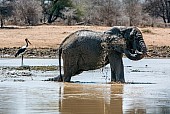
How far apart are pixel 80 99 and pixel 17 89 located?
2507 mm

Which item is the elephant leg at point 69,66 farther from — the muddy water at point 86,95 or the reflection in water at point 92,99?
the reflection in water at point 92,99

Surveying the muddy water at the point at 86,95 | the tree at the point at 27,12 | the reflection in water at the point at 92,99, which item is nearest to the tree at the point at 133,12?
the tree at the point at 27,12

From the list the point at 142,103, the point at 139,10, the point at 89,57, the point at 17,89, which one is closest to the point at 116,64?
the point at 89,57

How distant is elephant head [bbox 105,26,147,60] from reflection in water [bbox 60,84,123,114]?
1297 millimetres

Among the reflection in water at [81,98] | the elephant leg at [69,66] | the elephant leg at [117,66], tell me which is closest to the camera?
the reflection in water at [81,98]

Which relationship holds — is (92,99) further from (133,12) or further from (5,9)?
(133,12)

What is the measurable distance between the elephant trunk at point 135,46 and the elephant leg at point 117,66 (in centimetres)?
30

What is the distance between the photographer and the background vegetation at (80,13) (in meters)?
53.3

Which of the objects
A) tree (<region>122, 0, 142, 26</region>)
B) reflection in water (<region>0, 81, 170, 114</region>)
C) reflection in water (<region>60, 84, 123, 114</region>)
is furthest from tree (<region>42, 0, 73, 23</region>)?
reflection in water (<region>60, 84, 123, 114</region>)

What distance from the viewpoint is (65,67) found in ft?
66.1

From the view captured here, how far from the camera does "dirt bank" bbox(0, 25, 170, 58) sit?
33.5 meters

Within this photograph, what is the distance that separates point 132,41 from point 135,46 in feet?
0.67

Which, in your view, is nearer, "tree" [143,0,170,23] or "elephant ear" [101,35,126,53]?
Result: "elephant ear" [101,35,126,53]

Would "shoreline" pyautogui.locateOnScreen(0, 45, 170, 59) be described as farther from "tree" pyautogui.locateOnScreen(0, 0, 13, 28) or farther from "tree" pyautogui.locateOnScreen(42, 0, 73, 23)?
"tree" pyautogui.locateOnScreen(42, 0, 73, 23)
